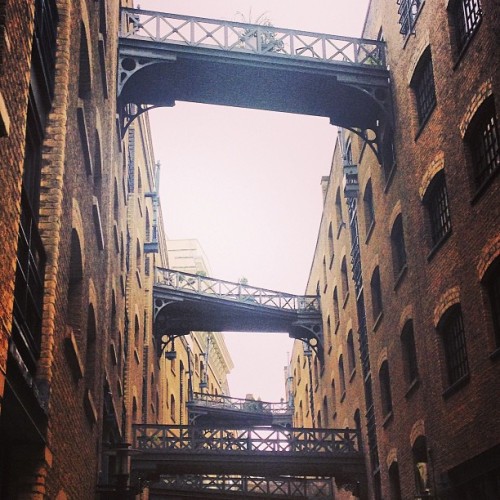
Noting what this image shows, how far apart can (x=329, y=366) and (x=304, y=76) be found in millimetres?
14565

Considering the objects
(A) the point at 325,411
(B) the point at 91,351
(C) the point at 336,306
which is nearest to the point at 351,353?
(C) the point at 336,306

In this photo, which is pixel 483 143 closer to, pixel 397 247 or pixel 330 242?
pixel 397 247

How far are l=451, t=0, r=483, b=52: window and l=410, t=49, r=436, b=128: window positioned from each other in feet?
5.33

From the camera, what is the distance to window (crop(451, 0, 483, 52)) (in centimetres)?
1475

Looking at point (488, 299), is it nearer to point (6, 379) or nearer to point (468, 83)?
point (468, 83)

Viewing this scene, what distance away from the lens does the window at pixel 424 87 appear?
17.6m

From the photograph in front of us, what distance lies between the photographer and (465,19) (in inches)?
611

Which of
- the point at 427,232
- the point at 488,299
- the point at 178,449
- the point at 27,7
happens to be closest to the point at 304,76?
the point at 427,232

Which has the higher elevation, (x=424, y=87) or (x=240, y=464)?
(x=424, y=87)

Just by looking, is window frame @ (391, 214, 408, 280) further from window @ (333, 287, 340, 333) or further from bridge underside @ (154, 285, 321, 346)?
bridge underside @ (154, 285, 321, 346)

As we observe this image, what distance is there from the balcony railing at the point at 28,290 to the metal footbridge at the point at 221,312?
2078 cm

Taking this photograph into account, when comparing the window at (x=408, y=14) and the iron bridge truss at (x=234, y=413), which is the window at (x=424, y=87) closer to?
the window at (x=408, y=14)

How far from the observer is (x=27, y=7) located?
7312 millimetres

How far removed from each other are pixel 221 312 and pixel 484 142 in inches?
723
